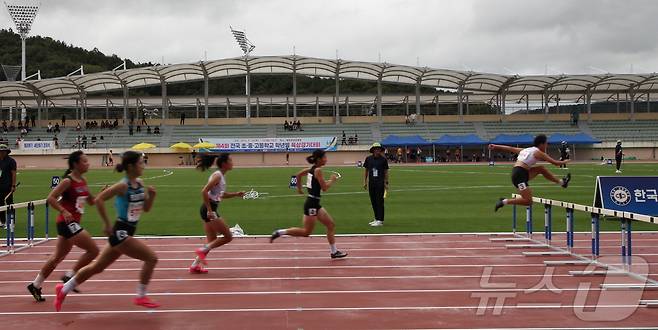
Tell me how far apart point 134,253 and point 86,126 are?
6489cm

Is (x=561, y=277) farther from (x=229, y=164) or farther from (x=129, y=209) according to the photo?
(x=129, y=209)

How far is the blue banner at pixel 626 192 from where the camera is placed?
48.1ft

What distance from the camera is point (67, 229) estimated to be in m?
7.37

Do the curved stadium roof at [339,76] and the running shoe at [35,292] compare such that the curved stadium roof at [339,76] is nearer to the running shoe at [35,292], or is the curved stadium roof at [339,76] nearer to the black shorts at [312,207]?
the black shorts at [312,207]

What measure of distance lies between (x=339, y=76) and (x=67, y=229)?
54744 mm

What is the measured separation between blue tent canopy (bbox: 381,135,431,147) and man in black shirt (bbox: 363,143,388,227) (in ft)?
145

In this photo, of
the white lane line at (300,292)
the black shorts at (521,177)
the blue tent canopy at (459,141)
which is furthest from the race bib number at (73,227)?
the blue tent canopy at (459,141)


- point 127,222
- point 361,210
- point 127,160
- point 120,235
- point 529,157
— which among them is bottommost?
point 361,210

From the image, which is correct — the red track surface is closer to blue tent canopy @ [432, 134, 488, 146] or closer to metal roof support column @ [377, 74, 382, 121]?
blue tent canopy @ [432, 134, 488, 146]

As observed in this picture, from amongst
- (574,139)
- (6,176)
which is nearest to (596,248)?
(6,176)

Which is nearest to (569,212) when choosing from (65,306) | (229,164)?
(229,164)

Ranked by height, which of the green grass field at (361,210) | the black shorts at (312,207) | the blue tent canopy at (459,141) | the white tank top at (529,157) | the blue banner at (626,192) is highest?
the white tank top at (529,157)

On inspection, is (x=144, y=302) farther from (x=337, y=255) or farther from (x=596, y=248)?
(x=596, y=248)

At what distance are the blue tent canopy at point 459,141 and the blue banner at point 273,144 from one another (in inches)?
399
